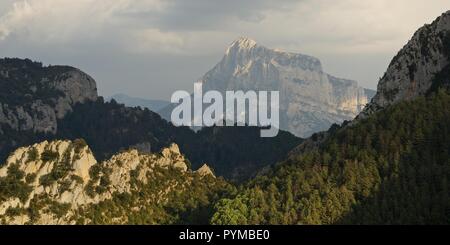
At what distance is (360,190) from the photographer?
19800cm

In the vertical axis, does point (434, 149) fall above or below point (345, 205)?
above

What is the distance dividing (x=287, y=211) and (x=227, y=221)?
59.7 ft

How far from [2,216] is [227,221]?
6354cm
